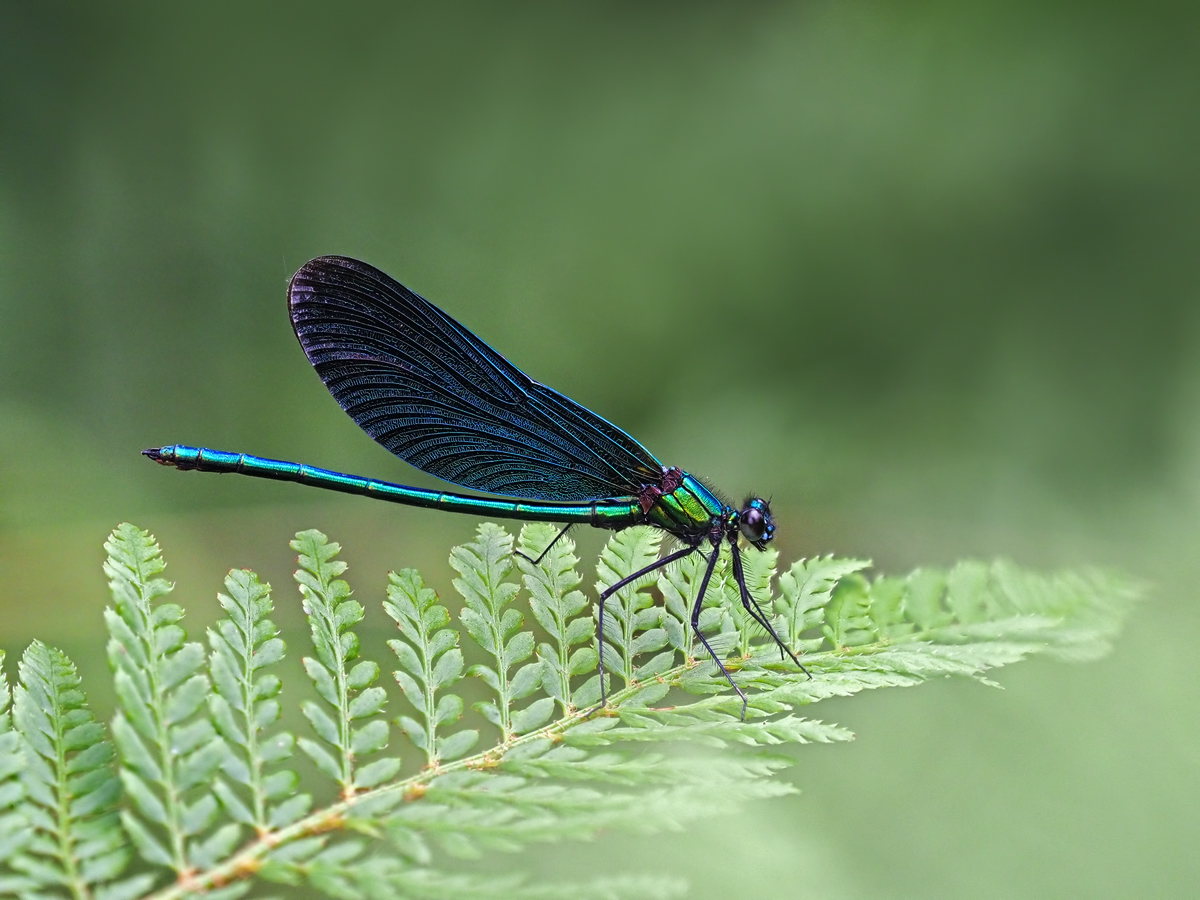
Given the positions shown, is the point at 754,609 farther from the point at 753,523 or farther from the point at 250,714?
the point at 250,714

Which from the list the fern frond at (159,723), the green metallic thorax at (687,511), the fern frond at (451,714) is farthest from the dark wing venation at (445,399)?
the fern frond at (159,723)

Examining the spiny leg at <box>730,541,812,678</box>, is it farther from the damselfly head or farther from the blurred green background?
the blurred green background

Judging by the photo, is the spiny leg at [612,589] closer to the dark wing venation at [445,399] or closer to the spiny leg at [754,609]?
the spiny leg at [754,609]

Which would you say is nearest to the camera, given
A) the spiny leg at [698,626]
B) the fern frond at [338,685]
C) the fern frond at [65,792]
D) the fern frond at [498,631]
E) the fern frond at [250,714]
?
the fern frond at [65,792]

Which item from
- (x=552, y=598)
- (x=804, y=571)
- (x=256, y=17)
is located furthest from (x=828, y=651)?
(x=256, y=17)

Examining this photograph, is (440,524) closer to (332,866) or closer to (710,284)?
(710,284)

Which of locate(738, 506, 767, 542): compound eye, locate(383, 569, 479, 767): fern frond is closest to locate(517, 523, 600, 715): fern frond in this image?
locate(383, 569, 479, 767): fern frond

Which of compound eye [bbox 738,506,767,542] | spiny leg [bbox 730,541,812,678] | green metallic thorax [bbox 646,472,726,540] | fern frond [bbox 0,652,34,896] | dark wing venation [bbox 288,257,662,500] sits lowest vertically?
fern frond [bbox 0,652,34,896]
